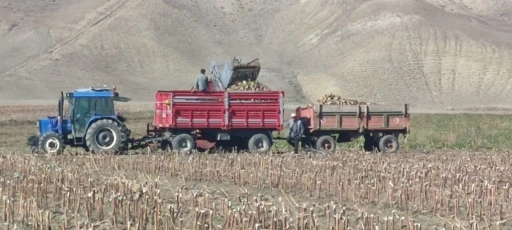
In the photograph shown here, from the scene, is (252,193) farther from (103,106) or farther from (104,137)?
(103,106)

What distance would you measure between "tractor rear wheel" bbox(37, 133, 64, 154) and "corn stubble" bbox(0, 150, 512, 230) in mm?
1844

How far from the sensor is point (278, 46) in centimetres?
8800

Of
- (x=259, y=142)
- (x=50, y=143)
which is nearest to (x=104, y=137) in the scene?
(x=50, y=143)

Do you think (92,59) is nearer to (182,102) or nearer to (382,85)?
(382,85)

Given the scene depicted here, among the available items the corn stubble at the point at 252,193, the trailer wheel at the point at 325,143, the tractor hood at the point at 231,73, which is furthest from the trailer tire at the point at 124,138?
the trailer wheel at the point at 325,143

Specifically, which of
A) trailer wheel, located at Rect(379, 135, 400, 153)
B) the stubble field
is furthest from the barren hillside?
the stubble field

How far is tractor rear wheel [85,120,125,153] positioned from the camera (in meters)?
23.6

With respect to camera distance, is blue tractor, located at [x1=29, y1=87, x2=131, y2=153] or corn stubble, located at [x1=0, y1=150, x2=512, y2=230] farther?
blue tractor, located at [x1=29, y1=87, x2=131, y2=153]

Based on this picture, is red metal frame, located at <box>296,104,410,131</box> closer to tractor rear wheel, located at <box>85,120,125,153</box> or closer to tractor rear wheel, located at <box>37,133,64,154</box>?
tractor rear wheel, located at <box>85,120,125,153</box>

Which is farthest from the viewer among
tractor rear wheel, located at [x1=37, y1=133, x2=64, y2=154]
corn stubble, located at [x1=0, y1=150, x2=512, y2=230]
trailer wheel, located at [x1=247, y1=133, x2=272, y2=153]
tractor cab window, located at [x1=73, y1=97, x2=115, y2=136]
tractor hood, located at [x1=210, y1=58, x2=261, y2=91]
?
tractor hood, located at [x1=210, y1=58, x2=261, y2=91]

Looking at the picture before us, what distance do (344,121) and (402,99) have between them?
45337 millimetres

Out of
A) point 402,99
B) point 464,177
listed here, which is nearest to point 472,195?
point 464,177

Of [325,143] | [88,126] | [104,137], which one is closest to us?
[104,137]

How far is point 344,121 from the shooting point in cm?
2639
